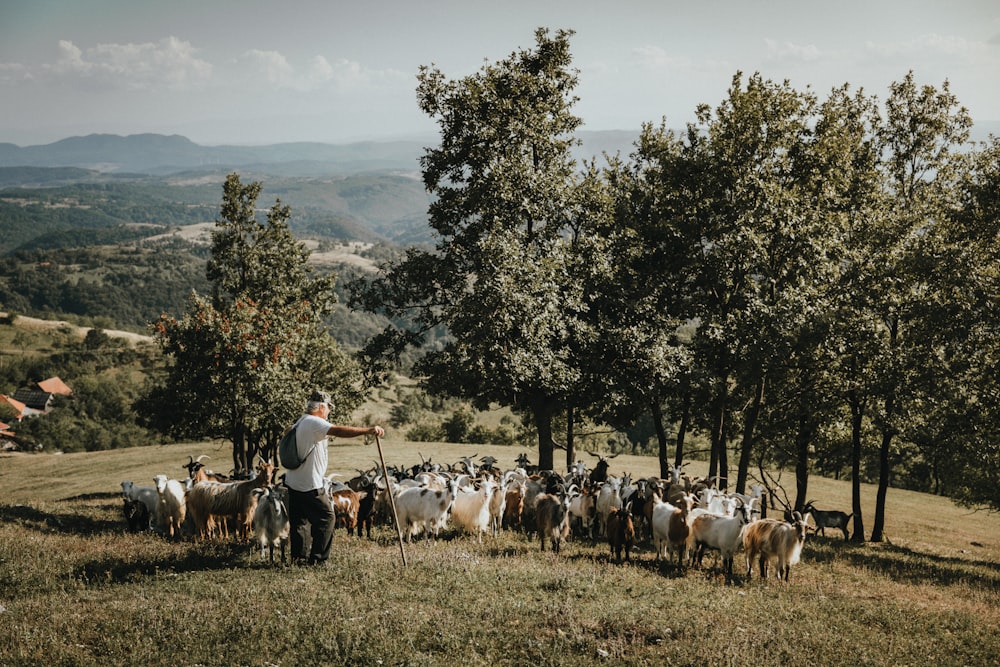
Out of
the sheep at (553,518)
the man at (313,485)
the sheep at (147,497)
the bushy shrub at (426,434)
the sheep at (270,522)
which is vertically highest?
the man at (313,485)

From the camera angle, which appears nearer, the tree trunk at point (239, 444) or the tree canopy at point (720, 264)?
the tree canopy at point (720, 264)

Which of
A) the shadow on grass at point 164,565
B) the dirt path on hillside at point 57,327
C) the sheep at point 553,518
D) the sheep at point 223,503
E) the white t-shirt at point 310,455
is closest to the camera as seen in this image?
the white t-shirt at point 310,455

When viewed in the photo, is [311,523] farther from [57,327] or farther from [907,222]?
[57,327]

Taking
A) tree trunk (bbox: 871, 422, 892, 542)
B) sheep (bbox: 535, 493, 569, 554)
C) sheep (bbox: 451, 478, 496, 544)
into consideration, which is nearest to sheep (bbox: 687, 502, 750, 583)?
sheep (bbox: 535, 493, 569, 554)

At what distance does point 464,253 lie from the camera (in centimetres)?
2269

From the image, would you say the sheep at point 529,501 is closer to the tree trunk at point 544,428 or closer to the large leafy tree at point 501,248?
the large leafy tree at point 501,248

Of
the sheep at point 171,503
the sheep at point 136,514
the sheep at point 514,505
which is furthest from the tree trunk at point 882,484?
the sheep at point 136,514

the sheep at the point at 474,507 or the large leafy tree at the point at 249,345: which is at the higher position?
the large leafy tree at the point at 249,345

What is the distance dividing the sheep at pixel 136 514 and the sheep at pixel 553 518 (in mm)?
9992

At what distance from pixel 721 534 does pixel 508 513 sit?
6606 mm

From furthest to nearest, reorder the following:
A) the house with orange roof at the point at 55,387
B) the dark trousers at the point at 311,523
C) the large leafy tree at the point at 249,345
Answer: the house with orange roof at the point at 55,387, the large leafy tree at the point at 249,345, the dark trousers at the point at 311,523

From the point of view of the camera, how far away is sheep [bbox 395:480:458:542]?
15266 mm

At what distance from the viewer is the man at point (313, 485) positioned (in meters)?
10.2

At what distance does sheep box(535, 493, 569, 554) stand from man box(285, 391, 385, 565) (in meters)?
5.36
